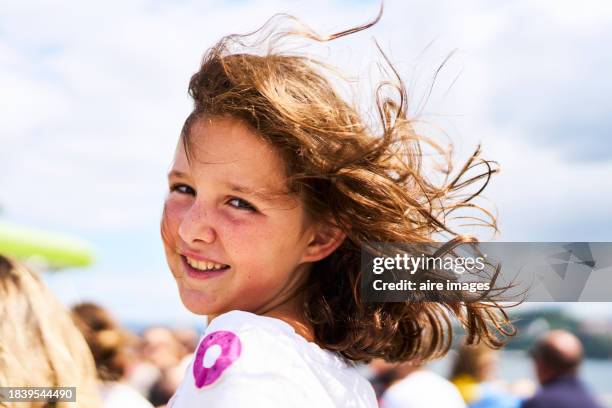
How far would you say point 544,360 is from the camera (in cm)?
480

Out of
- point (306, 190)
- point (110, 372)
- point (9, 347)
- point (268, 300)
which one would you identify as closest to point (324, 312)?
point (268, 300)

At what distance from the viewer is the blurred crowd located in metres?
2.08

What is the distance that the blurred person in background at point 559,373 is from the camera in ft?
14.8

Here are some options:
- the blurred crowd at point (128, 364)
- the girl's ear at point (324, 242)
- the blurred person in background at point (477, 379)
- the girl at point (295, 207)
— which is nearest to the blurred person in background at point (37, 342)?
the blurred crowd at point (128, 364)

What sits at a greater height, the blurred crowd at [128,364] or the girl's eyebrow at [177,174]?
the girl's eyebrow at [177,174]

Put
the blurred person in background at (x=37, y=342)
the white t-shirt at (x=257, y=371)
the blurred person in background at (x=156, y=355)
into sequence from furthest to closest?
the blurred person in background at (x=156, y=355), the blurred person in background at (x=37, y=342), the white t-shirt at (x=257, y=371)

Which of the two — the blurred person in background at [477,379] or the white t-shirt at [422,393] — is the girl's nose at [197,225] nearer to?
the white t-shirt at [422,393]

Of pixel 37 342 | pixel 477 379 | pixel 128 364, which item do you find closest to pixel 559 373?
pixel 477 379

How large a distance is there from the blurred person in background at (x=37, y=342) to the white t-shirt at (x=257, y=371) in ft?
2.81

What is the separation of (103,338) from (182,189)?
119 inches

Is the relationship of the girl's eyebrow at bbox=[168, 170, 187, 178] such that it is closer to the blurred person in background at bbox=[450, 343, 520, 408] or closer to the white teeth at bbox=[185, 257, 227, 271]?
the white teeth at bbox=[185, 257, 227, 271]

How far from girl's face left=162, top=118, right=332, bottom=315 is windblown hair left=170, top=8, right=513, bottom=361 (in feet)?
0.11

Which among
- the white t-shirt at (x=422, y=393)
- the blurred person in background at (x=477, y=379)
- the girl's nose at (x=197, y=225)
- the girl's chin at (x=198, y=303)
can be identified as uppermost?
the girl's nose at (x=197, y=225)

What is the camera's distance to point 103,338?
432 centimetres
